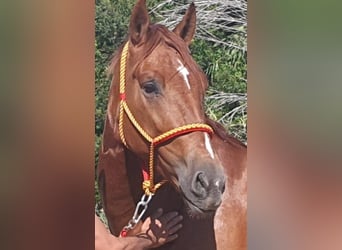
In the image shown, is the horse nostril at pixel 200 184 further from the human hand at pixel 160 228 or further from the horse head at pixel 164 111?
the human hand at pixel 160 228

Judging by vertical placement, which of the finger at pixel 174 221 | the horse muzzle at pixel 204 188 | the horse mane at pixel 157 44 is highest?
the horse mane at pixel 157 44

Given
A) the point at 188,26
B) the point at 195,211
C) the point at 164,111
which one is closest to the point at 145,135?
the point at 164,111

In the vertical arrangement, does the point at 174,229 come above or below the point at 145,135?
below

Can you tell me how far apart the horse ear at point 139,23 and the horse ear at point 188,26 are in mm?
132

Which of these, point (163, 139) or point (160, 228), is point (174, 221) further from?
point (163, 139)

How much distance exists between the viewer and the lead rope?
8.09 feet

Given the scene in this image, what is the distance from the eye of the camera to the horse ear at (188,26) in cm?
251

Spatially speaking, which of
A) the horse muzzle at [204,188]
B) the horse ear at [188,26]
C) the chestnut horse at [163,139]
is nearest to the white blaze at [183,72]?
the chestnut horse at [163,139]

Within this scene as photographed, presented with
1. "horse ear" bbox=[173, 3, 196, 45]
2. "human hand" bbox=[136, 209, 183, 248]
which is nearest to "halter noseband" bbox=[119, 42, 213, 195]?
"human hand" bbox=[136, 209, 183, 248]

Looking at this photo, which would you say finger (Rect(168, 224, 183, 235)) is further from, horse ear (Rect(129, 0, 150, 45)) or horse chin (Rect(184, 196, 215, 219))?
horse ear (Rect(129, 0, 150, 45))

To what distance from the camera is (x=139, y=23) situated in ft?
8.14

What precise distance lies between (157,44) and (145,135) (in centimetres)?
38
